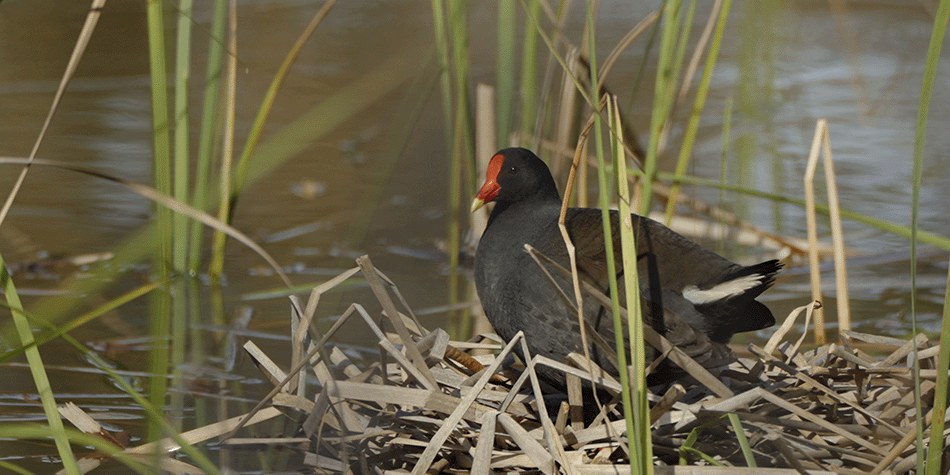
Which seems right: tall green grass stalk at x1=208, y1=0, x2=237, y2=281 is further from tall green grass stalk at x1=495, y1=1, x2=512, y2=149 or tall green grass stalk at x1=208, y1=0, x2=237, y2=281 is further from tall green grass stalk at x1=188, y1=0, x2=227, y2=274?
tall green grass stalk at x1=495, y1=1, x2=512, y2=149

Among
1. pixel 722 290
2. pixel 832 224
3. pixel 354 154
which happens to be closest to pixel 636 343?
pixel 722 290

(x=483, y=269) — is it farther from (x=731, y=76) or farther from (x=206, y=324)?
(x=731, y=76)

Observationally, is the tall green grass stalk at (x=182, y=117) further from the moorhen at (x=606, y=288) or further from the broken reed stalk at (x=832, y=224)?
the broken reed stalk at (x=832, y=224)

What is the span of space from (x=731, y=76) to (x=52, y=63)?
4.26 meters

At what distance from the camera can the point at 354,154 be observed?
15.5 feet

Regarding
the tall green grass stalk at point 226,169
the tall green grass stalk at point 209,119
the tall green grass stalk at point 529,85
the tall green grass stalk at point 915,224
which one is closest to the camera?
the tall green grass stalk at point 915,224

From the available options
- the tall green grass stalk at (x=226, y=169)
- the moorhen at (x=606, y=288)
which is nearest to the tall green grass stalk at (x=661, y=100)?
the moorhen at (x=606, y=288)

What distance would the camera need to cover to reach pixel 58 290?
285 centimetres

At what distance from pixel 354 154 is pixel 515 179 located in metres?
2.61

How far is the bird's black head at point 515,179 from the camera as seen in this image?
2227 mm

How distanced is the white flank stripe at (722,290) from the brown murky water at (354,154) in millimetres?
485

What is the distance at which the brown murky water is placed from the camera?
2.50m

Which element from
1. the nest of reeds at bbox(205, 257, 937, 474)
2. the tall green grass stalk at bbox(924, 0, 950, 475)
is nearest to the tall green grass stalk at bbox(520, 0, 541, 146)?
the nest of reeds at bbox(205, 257, 937, 474)

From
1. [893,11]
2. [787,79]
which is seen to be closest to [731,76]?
[787,79]
